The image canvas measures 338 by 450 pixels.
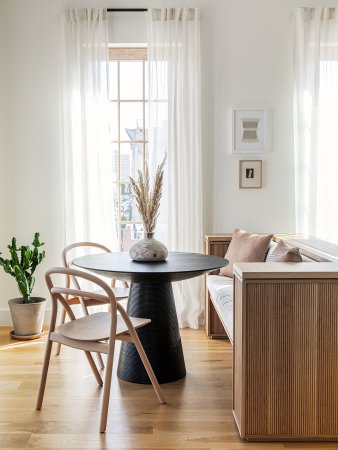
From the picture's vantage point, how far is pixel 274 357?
8.61ft

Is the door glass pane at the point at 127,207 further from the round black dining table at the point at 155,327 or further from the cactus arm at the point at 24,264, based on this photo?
the round black dining table at the point at 155,327

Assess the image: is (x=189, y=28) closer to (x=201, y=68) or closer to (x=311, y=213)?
(x=201, y=68)

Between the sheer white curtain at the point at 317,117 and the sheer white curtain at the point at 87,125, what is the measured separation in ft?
5.31

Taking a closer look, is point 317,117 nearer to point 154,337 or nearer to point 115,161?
point 115,161

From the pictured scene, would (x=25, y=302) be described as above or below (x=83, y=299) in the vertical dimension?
below

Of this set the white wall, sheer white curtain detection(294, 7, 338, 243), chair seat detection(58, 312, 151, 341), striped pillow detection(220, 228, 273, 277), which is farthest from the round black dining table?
sheer white curtain detection(294, 7, 338, 243)

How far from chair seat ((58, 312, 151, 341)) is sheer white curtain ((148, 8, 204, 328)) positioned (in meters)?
1.67

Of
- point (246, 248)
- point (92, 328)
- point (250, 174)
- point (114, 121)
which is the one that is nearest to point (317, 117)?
point (250, 174)

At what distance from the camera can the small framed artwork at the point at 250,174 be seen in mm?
4891

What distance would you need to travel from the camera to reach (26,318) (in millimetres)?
4512

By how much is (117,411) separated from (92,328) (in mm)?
461

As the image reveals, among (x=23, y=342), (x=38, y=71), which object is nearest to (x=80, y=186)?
(x=38, y=71)

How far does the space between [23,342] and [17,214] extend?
1130 mm

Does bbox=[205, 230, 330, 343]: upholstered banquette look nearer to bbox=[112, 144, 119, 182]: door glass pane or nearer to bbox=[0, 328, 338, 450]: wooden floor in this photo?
bbox=[0, 328, 338, 450]: wooden floor
